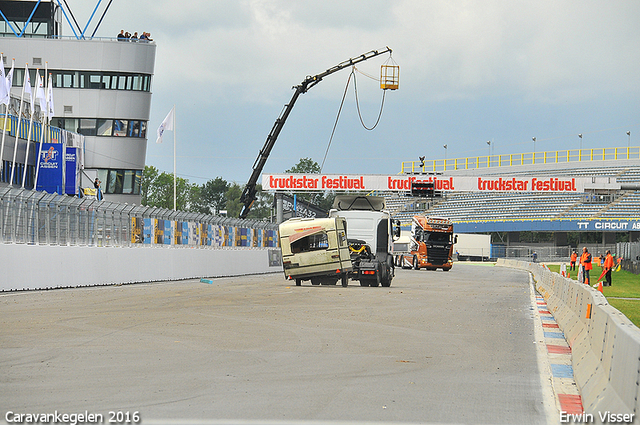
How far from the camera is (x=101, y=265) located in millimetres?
26656

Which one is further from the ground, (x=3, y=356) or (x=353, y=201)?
(x=353, y=201)

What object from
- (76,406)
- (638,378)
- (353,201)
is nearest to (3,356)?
(76,406)

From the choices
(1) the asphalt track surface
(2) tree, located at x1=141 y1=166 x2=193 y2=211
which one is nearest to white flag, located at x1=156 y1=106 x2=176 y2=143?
(1) the asphalt track surface

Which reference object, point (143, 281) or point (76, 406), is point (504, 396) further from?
point (143, 281)

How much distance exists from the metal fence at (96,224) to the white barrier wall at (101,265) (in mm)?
280

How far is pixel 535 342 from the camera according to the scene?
12.4 meters

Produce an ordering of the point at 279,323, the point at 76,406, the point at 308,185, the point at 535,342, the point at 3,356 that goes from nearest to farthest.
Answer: the point at 76,406
the point at 3,356
the point at 535,342
the point at 279,323
the point at 308,185

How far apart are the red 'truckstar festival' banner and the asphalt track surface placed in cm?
4985

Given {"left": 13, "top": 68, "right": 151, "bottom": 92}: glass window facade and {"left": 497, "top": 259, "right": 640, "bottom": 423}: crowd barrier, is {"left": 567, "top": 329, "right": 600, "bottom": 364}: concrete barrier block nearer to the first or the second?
{"left": 497, "top": 259, "right": 640, "bottom": 423}: crowd barrier

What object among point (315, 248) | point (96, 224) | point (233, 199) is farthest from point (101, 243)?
point (233, 199)

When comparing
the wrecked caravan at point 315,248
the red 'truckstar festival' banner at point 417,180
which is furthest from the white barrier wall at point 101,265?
the red 'truckstar festival' banner at point 417,180

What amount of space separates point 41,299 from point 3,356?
10.1 m

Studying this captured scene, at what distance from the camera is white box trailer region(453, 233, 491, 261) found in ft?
301

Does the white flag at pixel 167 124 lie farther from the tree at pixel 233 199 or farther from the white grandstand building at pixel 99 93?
the tree at pixel 233 199
